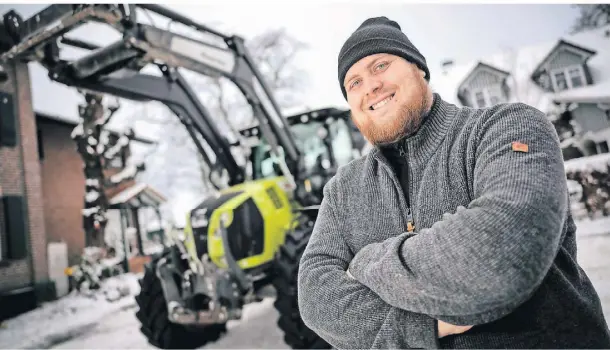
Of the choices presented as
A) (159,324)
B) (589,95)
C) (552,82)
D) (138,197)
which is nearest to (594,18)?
(159,324)

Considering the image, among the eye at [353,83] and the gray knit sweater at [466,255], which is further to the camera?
the eye at [353,83]

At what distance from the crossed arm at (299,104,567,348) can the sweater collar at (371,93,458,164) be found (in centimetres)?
16

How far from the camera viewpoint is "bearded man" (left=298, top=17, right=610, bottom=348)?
0.88 metres

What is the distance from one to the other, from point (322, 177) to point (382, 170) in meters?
3.34

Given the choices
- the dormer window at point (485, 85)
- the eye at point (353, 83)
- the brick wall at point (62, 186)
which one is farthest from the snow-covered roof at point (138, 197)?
the eye at point (353, 83)

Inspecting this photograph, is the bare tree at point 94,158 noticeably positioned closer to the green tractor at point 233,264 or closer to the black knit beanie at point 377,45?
the green tractor at point 233,264

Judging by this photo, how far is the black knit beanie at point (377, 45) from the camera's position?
4.25 ft

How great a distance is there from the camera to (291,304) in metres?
3.53

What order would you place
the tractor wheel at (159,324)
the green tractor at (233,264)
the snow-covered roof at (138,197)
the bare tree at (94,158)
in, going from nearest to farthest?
the green tractor at (233,264) → the tractor wheel at (159,324) → the bare tree at (94,158) → the snow-covered roof at (138,197)

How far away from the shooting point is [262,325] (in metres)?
4.87

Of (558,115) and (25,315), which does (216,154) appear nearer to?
(25,315)

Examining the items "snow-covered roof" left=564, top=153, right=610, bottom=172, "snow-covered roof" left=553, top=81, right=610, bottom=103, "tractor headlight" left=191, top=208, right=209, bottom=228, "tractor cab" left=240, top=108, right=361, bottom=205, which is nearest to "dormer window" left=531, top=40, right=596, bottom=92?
"snow-covered roof" left=553, top=81, right=610, bottom=103

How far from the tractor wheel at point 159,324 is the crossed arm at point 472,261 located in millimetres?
3584

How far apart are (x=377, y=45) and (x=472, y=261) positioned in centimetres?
80
